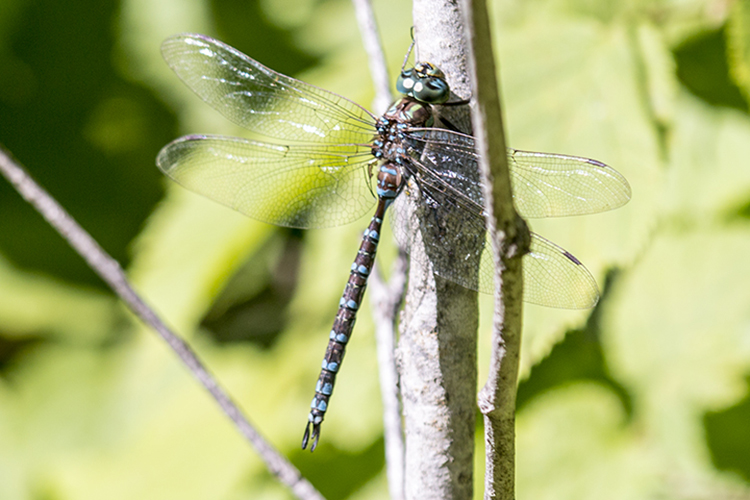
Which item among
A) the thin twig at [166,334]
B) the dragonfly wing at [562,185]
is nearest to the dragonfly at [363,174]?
the dragonfly wing at [562,185]

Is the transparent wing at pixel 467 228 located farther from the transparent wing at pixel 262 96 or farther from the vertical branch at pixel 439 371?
the transparent wing at pixel 262 96

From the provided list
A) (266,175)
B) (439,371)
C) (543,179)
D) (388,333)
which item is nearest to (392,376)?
(388,333)

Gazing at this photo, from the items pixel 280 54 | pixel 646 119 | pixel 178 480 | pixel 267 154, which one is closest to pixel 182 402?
pixel 178 480

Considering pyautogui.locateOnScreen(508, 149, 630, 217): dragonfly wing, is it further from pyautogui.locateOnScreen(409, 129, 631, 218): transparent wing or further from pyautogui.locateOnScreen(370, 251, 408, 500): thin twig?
pyautogui.locateOnScreen(370, 251, 408, 500): thin twig

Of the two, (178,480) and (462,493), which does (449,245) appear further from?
(178,480)

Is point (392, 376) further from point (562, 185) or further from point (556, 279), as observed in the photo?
point (562, 185)

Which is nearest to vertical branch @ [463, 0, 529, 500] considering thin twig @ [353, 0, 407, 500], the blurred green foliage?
thin twig @ [353, 0, 407, 500]
